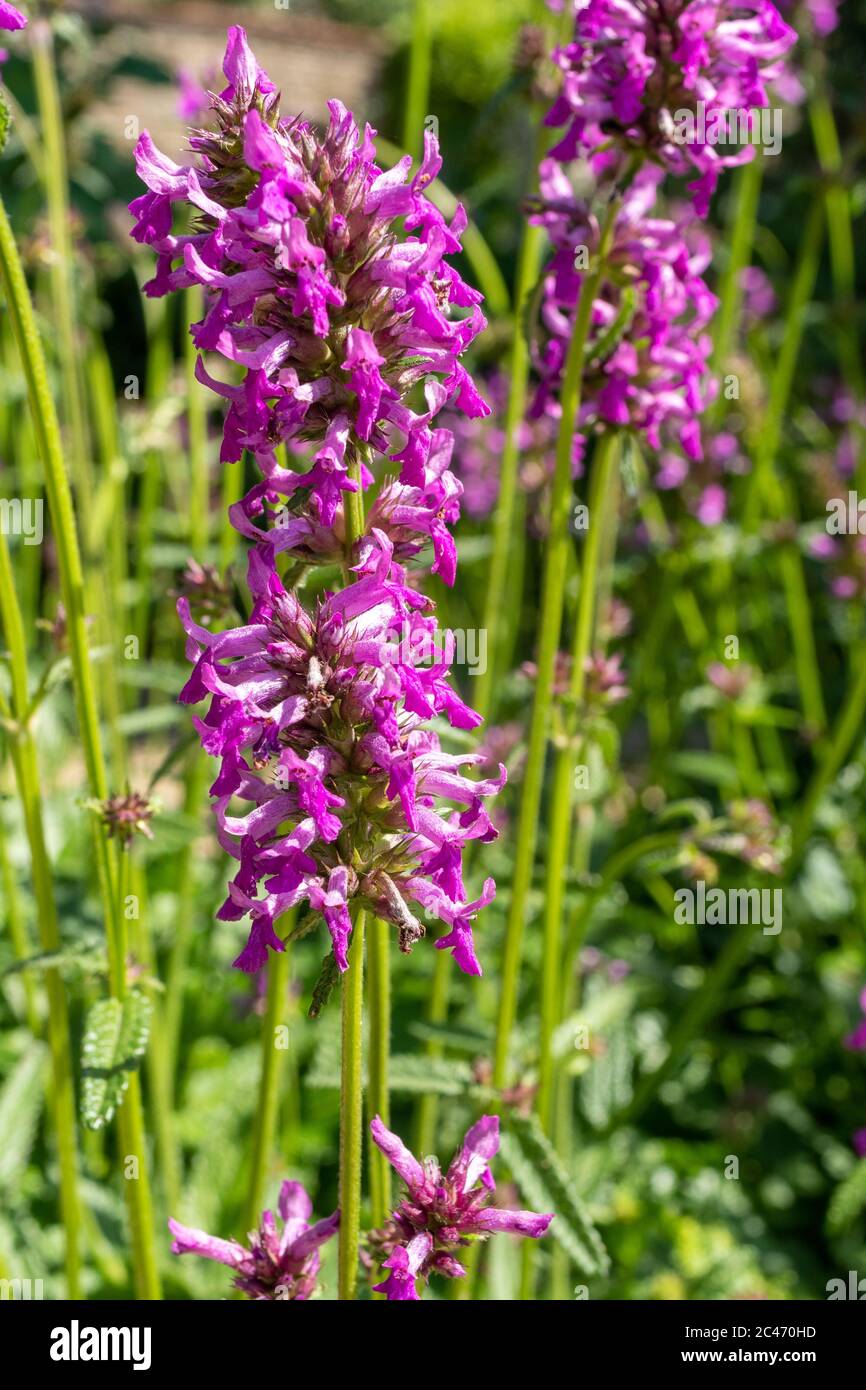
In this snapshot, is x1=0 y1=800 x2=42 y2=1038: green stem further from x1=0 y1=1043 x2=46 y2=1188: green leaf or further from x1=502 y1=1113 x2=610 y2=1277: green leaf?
x1=502 y1=1113 x2=610 y2=1277: green leaf

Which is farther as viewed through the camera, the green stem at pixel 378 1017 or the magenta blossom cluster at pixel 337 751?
the green stem at pixel 378 1017

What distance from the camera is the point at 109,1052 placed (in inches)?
67.0

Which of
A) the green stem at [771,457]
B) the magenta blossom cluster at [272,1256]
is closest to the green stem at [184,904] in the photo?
the magenta blossom cluster at [272,1256]

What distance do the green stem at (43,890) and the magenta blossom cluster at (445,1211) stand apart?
0.74m

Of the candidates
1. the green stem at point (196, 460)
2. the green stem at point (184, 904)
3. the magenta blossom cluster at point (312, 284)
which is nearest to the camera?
the magenta blossom cluster at point (312, 284)

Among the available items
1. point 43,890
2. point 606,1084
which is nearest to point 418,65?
point 43,890

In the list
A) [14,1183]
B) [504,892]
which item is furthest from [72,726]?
[504,892]

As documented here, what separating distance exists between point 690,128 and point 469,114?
10.6 metres

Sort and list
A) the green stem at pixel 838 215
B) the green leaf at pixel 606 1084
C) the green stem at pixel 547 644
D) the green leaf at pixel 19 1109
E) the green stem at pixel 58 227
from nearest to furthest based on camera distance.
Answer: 1. the green stem at pixel 547 644
2. the green leaf at pixel 19 1109
3. the green stem at pixel 58 227
4. the green leaf at pixel 606 1084
5. the green stem at pixel 838 215

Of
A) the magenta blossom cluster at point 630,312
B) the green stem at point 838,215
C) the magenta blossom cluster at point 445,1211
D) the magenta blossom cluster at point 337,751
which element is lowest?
the magenta blossom cluster at point 445,1211

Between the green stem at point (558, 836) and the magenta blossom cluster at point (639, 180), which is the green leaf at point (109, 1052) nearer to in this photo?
the green stem at point (558, 836)

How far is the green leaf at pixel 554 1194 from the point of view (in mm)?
1997

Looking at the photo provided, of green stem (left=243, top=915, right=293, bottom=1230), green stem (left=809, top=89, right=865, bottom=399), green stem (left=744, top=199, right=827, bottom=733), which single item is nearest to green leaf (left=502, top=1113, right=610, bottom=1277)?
green stem (left=243, top=915, right=293, bottom=1230)

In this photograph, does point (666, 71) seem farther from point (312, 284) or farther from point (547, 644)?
point (312, 284)
